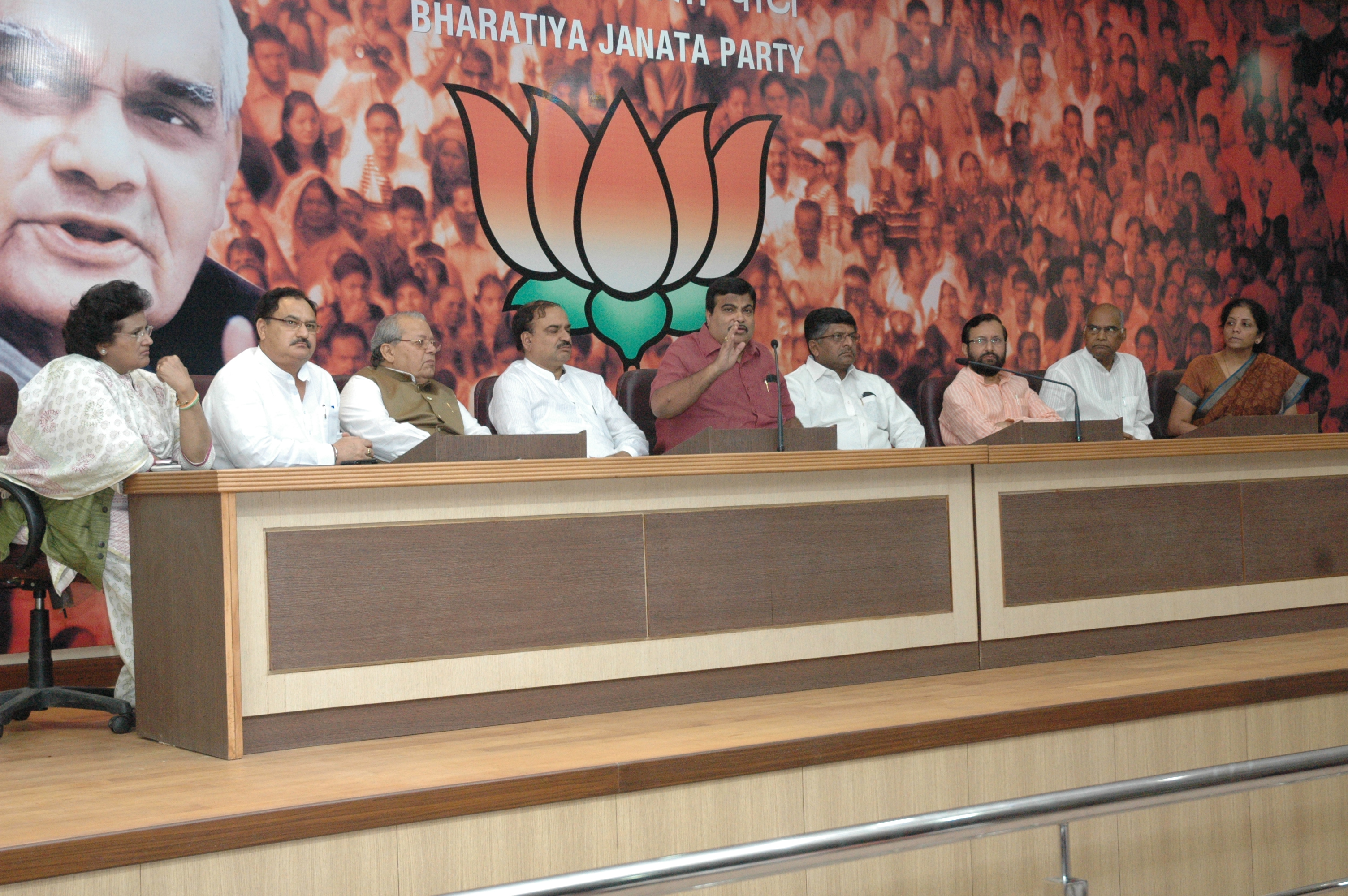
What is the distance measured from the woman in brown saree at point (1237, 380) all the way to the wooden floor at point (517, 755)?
4.37ft

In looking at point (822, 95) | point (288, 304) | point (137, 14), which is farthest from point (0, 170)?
point (822, 95)

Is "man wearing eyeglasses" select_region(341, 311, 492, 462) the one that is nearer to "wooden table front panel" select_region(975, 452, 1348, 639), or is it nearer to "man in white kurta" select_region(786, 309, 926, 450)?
"man in white kurta" select_region(786, 309, 926, 450)

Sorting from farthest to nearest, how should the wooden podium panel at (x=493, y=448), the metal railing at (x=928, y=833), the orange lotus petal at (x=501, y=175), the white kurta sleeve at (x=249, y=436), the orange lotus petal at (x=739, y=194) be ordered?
the orange lotus petal at (x=739, y=194) < the orange lotus petal at (x=501, y=175) < the white kurta sleeve at (x=249, y=436) < the wooden podium panel at (x=493, y=448) < the metal railing at (x=928, y=833)

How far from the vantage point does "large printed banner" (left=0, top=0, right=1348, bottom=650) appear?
451 centimetres

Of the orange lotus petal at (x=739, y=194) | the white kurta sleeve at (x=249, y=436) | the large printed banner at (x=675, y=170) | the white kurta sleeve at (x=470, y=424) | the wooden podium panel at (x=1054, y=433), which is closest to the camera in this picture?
the white kurta sleeve at (x=249, y=436)

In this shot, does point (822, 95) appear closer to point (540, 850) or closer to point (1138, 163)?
point (1138, 163)

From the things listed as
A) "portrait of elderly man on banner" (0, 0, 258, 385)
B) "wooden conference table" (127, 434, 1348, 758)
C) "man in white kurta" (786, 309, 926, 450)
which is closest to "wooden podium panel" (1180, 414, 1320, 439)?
"wooden conference table" (127, 434, 1348, 758)

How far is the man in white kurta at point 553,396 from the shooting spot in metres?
4.43

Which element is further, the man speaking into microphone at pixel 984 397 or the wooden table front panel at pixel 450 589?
the man speaking into microphone at pixel 984 397

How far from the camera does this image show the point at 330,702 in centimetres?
274

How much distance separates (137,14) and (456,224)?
135cm

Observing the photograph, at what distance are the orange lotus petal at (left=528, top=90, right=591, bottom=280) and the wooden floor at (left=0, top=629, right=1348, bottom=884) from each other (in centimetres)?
270

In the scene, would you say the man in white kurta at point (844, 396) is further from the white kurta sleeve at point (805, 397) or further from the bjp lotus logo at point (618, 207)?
the bjp lotus logo at point (618, 207)

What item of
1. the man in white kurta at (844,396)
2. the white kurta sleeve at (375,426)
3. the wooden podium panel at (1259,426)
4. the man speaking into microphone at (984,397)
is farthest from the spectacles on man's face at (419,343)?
the wooden podium panel at (1259,426)
